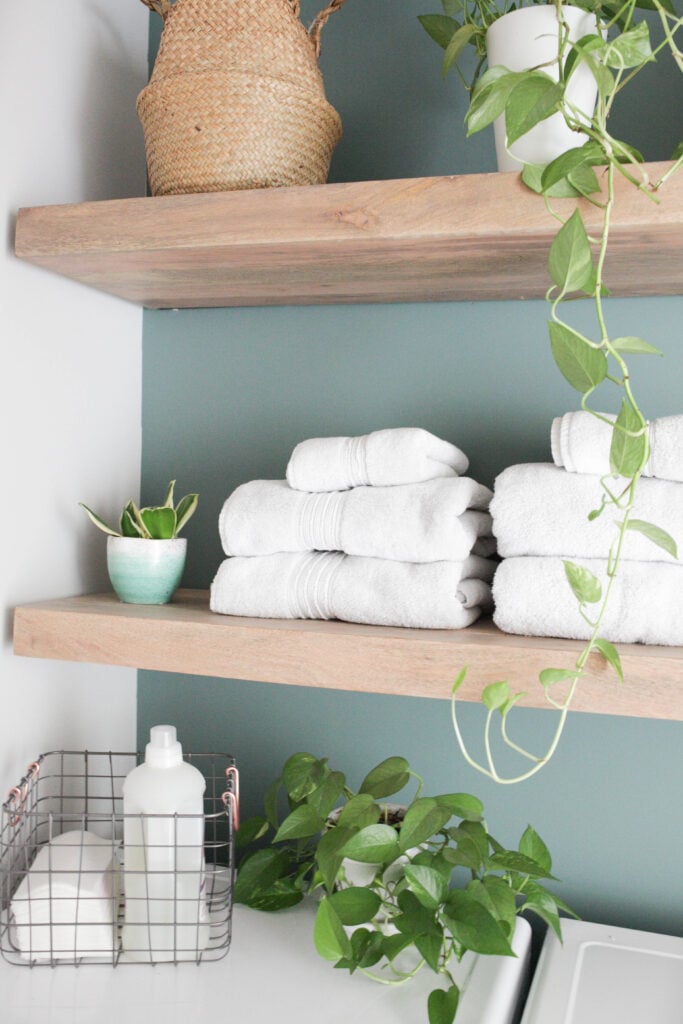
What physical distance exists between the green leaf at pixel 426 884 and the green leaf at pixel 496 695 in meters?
0.20

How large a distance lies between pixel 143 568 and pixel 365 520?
0.27 metres

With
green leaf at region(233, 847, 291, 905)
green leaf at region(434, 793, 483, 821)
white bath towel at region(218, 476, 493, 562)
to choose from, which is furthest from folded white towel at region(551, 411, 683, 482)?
green leaf at region(233, 847, 291, 905)

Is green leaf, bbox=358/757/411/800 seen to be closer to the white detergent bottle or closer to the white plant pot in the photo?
the white detergent bottle

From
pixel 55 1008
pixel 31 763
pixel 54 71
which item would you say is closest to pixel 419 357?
pixel 54 71

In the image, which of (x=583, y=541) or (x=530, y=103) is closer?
(x=530, y=103)

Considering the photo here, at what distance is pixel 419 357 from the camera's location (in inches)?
44.1

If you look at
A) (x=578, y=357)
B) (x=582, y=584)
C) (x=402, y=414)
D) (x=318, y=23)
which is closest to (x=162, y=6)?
(x=318, y=23)

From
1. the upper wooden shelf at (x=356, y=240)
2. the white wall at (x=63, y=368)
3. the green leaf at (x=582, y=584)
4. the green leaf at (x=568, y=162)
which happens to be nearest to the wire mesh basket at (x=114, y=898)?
the white wall at (x=63, y=368)

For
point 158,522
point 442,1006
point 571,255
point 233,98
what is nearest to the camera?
point 571,255

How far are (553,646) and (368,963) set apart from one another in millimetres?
350

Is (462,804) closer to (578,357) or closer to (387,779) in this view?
(387,779)

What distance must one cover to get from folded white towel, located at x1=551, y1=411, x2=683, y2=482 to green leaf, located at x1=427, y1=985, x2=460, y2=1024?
19.0 inches

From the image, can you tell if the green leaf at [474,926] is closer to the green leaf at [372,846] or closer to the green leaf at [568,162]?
the green leaf at [372,846]

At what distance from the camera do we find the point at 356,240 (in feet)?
2.79
